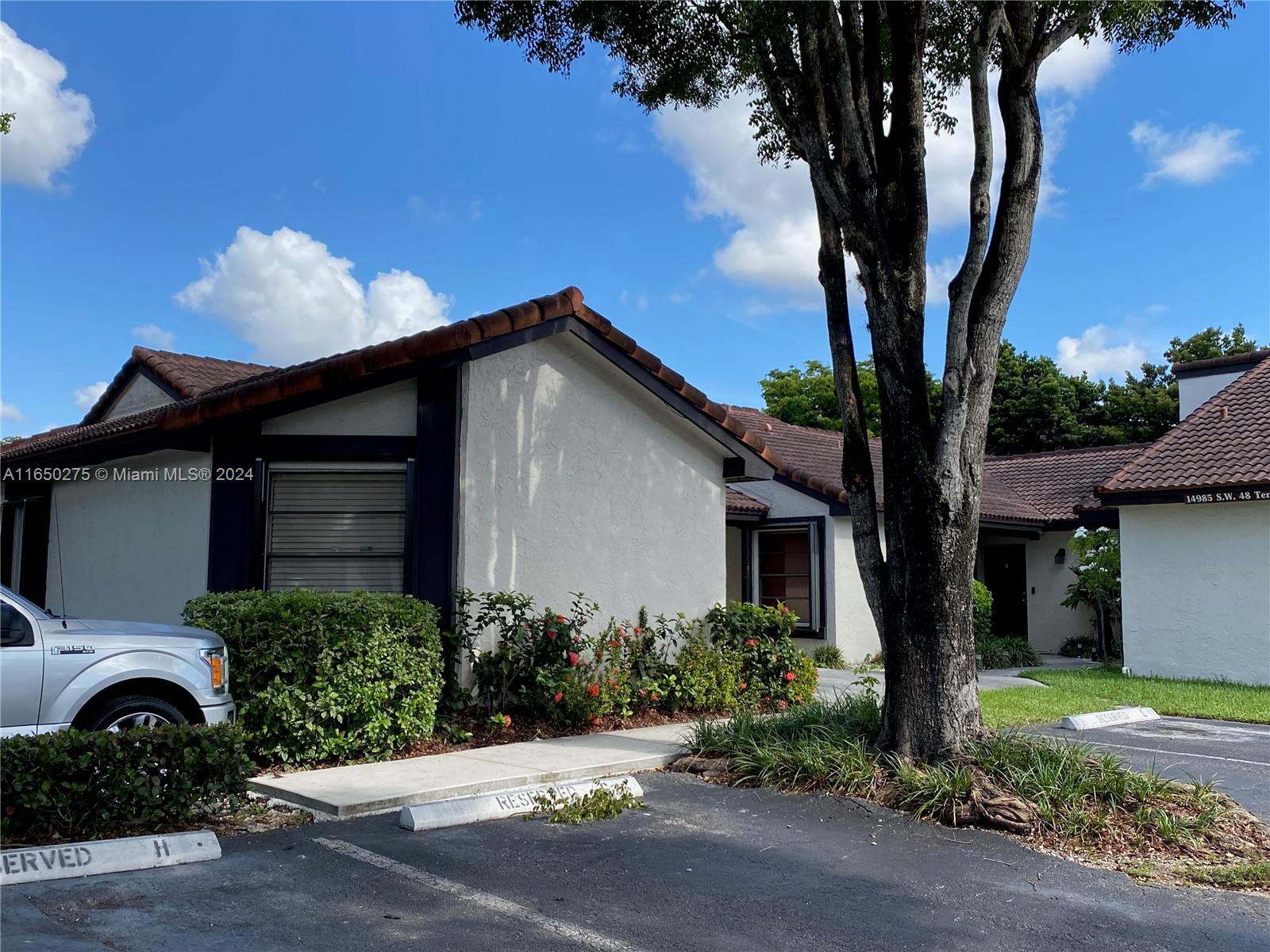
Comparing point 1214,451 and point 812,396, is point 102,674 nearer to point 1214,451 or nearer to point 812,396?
point 1214,451

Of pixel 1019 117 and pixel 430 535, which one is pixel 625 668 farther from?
pixel 1019 117

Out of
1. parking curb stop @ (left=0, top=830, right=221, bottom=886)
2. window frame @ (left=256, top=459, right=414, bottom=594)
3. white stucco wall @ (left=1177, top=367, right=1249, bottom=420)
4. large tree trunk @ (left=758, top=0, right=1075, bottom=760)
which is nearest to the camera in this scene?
parking curb stop @ (left=0, top=830, right=221, bottom=886)

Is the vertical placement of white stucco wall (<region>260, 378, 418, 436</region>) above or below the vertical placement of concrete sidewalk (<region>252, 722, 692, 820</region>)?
above

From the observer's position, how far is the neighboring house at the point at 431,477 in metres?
9.83

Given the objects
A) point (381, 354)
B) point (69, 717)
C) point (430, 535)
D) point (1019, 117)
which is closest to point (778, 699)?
point (430, 535)

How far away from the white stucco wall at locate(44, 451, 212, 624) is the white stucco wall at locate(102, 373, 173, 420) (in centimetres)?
236

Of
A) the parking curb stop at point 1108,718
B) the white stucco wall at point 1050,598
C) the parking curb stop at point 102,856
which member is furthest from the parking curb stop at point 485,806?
the white stucco wall at point 1050,598

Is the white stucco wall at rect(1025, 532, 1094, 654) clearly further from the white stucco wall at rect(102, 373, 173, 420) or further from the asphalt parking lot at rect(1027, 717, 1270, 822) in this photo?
the white stucco wall at rect(102, 373, 173, 420)

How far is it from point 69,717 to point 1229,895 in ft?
23.3

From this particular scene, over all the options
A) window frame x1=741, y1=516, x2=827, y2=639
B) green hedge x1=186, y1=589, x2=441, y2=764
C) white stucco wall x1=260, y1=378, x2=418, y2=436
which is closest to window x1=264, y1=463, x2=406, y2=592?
white stucco wall x1=260, y1=378, x2=418, y2=436

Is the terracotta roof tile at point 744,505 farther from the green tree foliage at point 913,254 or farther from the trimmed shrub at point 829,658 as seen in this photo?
the green tree foliage at point 913,254

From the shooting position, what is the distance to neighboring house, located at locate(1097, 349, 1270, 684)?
1473cm

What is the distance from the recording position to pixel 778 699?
11836 mm

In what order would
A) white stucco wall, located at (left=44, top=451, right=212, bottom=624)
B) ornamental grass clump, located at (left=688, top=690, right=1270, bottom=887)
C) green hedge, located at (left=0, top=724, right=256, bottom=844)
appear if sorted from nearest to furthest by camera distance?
green hedge, located at (left=0, top=724, right=256, bottom=844) < ornamental grass clump, located at (left=688, top=690, right=1270, bottom=887) < white stucco wall, located at (left=44, top=451, right=212, bottom=624)
